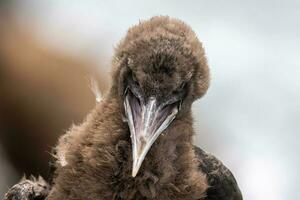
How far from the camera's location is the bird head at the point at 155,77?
107 inches

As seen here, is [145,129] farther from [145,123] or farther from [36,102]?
[36,102]

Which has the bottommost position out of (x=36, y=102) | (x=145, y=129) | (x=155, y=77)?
(x=36, y=102)

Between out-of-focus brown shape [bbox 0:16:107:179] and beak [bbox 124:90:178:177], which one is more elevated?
beak [bbox 124:90:178:177]

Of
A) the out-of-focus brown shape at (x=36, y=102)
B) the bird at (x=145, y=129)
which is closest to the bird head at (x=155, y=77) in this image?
the bird at (x=145, y=129)

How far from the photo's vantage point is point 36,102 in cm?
717

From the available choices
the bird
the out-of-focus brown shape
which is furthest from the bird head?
the out-of-focus brown shape

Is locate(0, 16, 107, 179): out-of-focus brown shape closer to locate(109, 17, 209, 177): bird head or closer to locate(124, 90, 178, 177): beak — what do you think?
locate(109, 17, 209, 177): bird head

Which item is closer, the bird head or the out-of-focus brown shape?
the bird head

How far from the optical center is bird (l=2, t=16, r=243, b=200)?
2744 millimetres

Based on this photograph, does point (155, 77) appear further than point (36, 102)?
No

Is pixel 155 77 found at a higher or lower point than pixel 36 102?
higher

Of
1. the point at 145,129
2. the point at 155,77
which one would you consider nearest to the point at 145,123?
the point at 145,129

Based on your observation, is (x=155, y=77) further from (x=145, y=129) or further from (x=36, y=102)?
(x=36, y=102)

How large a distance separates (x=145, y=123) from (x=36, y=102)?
14.9 ft
